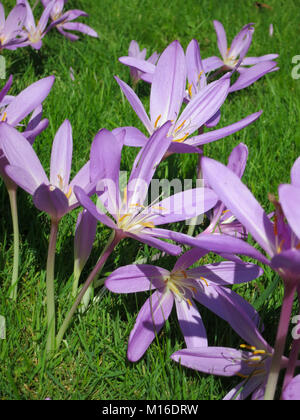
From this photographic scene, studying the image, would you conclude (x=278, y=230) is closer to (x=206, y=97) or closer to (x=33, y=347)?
(x=206, y=97)

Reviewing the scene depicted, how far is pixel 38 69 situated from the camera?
129 inches

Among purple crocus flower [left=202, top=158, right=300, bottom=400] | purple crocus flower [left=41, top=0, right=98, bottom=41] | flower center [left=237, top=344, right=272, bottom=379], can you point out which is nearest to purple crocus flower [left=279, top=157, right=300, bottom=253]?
purple crocus flower [left=202, top=158, right=300, bottom=400]

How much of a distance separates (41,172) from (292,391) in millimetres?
829

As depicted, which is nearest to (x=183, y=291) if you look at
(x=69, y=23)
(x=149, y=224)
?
(x=149, y=224)

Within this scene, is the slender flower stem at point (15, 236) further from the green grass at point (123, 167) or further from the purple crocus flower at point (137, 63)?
the purple crocus flower at point (137, 63)

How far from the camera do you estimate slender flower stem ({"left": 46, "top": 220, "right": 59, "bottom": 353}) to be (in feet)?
4.51

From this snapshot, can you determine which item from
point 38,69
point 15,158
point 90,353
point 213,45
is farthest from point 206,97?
point 213,45

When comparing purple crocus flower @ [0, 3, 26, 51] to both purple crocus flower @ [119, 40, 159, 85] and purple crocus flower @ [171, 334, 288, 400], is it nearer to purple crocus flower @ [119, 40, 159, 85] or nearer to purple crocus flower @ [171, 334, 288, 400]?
purple crocus flower @ [119, 40, 159, 85]

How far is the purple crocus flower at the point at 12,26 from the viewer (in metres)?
2.43

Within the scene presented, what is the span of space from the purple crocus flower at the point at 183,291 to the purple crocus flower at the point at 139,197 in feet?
0.36

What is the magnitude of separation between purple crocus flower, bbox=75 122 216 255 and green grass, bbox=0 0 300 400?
0.32 m

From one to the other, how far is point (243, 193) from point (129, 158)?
138 cm

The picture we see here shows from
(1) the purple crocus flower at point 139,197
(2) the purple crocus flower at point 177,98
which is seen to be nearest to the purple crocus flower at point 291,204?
(1) the purple crocus flower at point 139,197

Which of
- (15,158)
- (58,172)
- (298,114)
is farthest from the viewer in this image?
(298,114)
